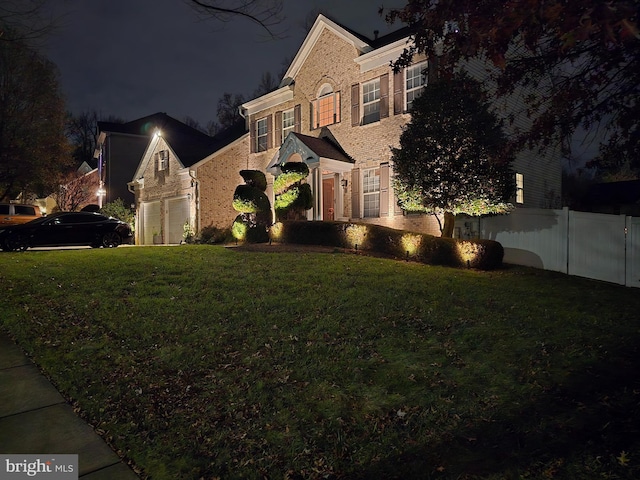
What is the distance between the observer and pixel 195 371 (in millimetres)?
5023

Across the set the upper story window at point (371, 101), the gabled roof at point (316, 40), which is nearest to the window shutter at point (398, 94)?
the upper story window at point (371, 101)

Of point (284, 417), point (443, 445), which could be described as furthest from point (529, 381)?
point (284, 417)

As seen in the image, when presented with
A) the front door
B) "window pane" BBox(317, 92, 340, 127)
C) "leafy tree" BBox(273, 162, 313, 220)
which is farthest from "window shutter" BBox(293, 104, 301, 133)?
"leafy tree" BBox(273, 162, 313, 220)

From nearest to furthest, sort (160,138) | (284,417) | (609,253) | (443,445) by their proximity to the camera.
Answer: (443,445)
(284,417)
(609,253)
(160,138)

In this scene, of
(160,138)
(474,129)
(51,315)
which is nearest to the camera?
(51,315)

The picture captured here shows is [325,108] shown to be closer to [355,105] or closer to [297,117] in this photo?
[297,117]

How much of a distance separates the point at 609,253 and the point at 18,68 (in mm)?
28266

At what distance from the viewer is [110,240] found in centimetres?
1672

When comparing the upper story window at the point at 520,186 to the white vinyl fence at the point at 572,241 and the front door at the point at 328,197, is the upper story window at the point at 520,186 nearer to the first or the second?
the white vinyl fence at the point at 572,241

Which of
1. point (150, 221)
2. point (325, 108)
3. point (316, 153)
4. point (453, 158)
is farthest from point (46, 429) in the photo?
point (150, 221)

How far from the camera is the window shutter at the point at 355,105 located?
1728 centimetres

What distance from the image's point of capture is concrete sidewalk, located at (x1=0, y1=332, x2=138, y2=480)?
11.1 ft

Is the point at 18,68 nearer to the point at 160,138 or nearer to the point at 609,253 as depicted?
the point at 160,138

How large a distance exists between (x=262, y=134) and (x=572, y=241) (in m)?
15.1
